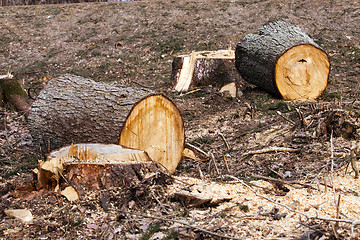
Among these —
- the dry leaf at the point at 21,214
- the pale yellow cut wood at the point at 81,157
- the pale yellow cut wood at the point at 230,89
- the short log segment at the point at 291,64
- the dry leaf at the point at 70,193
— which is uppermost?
the short log segment at the point at 291,64

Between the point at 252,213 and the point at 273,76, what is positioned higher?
the point at 273,76

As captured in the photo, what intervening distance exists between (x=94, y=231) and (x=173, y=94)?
544cm

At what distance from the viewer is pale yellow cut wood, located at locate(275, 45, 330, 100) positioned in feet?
21.1

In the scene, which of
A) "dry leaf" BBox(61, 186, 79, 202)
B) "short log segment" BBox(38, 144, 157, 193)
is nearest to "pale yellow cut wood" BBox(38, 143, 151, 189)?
"short log segment" BBox(38, 144, 157, 193)

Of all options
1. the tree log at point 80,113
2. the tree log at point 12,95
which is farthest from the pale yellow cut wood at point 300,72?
the tree log at point 12,95

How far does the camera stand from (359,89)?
6.66m

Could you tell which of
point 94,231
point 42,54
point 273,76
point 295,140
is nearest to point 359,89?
point 273,76

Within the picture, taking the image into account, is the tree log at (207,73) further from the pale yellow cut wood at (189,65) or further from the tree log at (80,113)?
the tree log at (80,113)

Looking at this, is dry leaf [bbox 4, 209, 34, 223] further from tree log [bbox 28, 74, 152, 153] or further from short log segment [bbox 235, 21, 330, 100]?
short log segment [bbox 235, 21, 330, 100]

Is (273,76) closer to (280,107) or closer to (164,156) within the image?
(280,107)

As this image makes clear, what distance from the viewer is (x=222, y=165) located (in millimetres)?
4043

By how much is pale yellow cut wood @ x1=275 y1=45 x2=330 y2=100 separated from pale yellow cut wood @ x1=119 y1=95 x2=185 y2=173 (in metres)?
3.06

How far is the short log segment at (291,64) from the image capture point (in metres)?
6.41

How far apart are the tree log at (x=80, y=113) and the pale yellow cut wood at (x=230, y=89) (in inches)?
135
